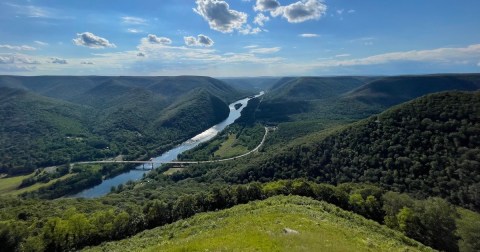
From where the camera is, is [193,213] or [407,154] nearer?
[193,213]

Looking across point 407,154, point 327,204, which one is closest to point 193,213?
point 327,204

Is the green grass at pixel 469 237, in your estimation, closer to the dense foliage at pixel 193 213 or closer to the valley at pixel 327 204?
the valley at pixel 327 204

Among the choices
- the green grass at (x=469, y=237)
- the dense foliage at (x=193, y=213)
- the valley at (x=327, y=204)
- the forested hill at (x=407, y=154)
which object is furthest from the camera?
the forested hill at (x=407, y=154)

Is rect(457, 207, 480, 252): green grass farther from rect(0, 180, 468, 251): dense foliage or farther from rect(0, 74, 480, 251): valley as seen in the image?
rect(0, 180, 468, 251): dense foliage

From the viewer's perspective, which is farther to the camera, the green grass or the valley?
the green grass

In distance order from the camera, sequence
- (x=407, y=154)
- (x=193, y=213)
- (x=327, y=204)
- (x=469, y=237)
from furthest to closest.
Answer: (x=407, y=154)
(x=193, y=213)
(x=327, y=204)
(x=469, y=237)

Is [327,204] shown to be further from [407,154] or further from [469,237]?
[407,154]

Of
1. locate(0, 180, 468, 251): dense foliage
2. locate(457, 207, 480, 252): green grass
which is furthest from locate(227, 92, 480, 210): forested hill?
locate(457, 207, 480, 252): green grass

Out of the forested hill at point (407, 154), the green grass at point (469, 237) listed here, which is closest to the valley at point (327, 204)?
the green grass at point (469, 237)

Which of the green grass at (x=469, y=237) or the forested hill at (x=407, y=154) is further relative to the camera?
the forested hill at (x=407, y=154)

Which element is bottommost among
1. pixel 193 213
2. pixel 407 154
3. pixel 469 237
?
pixel 193 213
